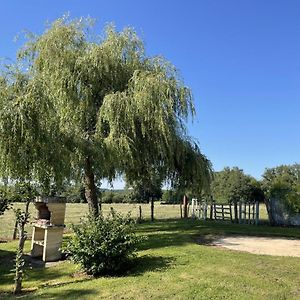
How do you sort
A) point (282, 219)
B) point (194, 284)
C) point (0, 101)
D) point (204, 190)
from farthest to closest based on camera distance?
point (282, 219) < point (204, 190) < point (0, 101) < point (194, 284)

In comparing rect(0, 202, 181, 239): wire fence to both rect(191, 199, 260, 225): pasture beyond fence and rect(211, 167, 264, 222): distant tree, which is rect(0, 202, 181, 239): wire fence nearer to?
rect(191, 199, 260, 225): pasture beyond fence

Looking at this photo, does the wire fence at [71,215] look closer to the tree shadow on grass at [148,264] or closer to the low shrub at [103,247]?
the low shrub at [103,247]

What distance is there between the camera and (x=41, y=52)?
14.8 meters

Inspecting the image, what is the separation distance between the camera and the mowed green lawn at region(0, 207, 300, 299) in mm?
7016

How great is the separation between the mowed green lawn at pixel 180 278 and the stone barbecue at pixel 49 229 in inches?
32.7

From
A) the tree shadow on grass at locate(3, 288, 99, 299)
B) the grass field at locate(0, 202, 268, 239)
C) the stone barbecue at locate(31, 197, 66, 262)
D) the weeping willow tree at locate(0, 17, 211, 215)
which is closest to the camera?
the tree shadow on grass at locate(3, 288, 99, 299)

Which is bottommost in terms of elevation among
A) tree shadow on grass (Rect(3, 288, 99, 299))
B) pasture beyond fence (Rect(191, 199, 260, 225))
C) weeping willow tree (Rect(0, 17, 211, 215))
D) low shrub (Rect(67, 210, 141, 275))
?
tree shadow on grass (Rect(3, 288, 99, 299))

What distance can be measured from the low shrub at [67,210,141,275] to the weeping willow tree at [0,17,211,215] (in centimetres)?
278

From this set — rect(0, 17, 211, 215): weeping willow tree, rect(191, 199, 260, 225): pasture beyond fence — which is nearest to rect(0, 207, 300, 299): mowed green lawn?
rect(0, 17, 211, 215): weeping willow tree

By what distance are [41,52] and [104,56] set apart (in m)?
2.45

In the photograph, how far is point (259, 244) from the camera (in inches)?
471

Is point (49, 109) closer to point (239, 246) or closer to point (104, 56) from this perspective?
point (104, 56)

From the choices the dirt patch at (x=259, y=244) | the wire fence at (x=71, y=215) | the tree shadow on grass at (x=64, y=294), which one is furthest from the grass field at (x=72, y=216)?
the dirt patch at (x=259, y=244)

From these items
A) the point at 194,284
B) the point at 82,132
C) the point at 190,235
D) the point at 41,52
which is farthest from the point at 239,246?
the point at 41,52
